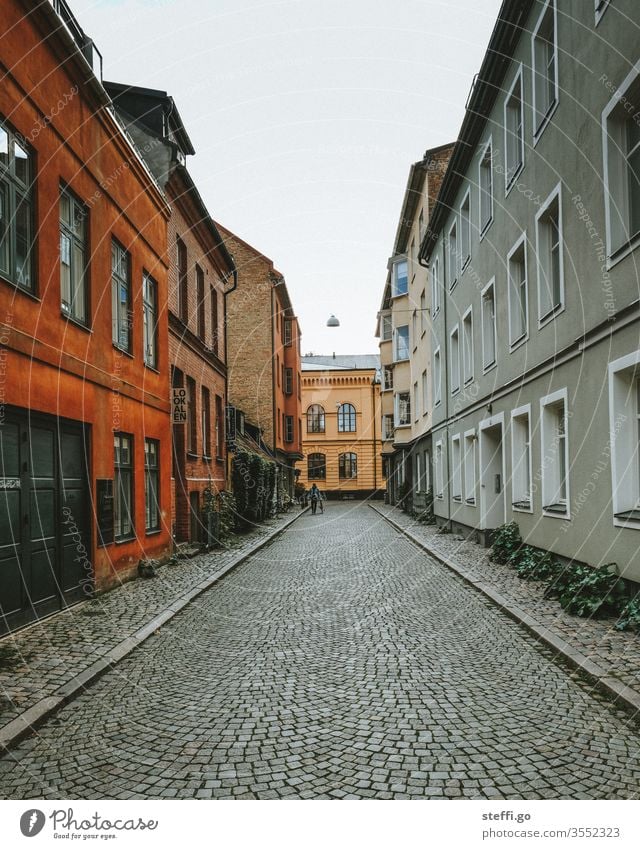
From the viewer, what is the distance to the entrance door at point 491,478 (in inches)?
676

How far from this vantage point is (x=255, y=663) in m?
6.91

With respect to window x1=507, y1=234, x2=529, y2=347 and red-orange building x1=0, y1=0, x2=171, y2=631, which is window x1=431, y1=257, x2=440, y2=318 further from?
red-orange building x1=0, y1=0, x2=171, y2=631

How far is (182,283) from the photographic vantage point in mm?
18781

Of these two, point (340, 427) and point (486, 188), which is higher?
point (486, 188)

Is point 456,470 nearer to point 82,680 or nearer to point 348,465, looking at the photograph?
point 82,680

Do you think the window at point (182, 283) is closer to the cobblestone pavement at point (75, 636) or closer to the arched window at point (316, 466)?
the cobblestone pavement at point (75, 636)

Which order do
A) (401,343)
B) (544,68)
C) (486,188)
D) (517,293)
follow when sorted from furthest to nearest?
(401,343)
(486,188)
(517,293)
(544,68)

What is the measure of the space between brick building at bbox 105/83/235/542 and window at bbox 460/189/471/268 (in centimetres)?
701

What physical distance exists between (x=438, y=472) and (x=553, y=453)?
13.3m

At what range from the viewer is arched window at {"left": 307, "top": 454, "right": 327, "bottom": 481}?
65000 millimetres

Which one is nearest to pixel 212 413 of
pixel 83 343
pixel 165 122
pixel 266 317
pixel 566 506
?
pixel 165 122

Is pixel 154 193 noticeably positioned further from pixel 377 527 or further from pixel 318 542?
pixel 377 527

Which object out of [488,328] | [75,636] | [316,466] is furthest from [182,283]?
[316,466]

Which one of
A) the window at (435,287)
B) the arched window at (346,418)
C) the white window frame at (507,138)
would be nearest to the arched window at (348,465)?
the arched window at (346,418)
